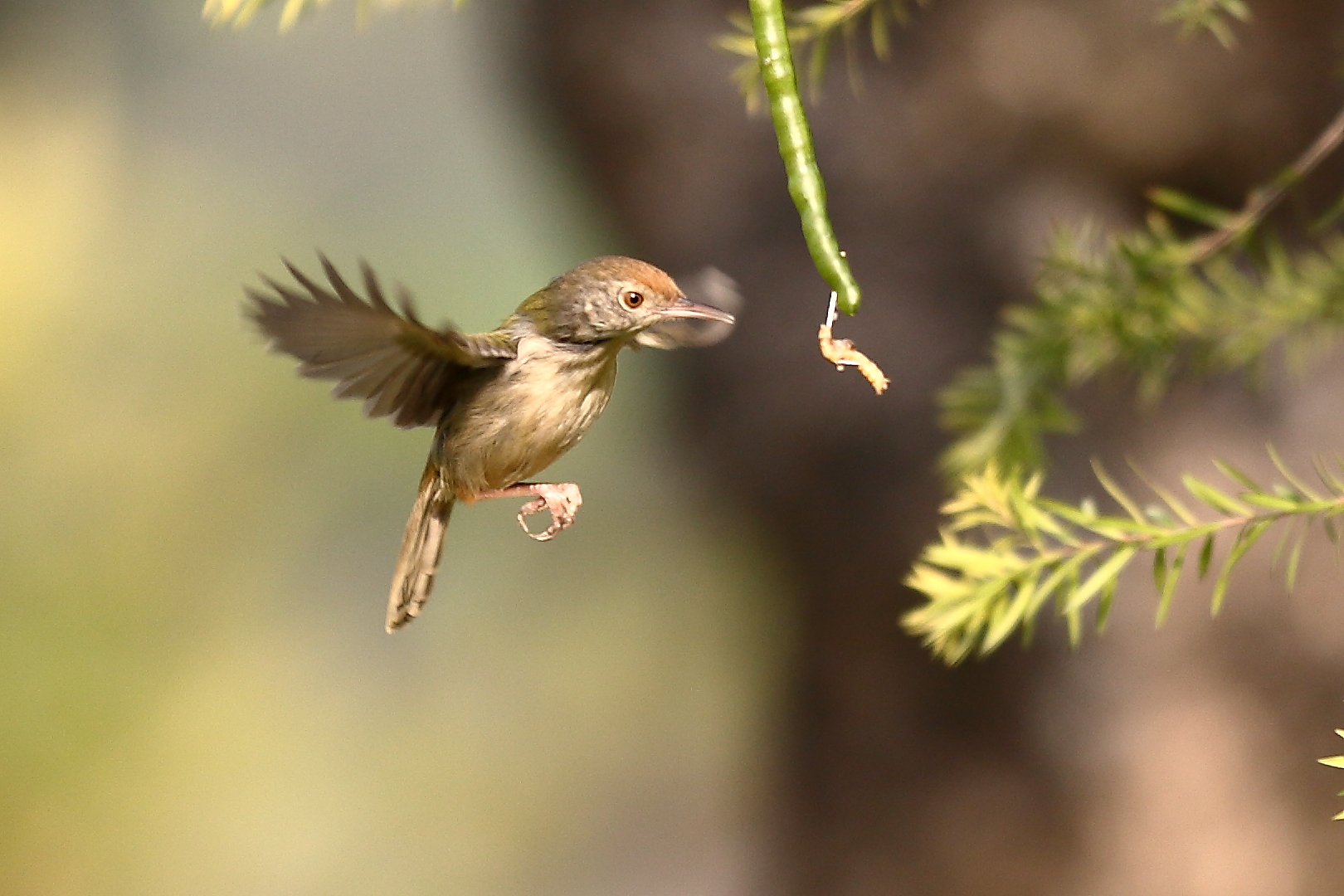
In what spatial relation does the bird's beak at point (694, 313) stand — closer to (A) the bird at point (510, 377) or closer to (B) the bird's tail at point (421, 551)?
(A) the bird at point (510, 377)

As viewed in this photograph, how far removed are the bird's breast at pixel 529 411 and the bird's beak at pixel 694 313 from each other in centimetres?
3

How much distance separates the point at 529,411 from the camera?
0.37m

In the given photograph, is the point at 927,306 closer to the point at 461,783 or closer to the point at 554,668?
the point at 554,668

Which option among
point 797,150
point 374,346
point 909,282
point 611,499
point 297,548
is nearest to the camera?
point 797,150

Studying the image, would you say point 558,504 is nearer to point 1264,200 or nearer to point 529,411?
point 529,411

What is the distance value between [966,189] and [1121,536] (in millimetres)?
766

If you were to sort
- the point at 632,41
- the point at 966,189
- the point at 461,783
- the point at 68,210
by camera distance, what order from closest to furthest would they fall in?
the point at 632,41 < the point at 966,189 < the point at 68,210 < the point at 461,783

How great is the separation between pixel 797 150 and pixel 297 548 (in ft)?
6.43

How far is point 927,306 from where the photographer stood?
3.71 feet

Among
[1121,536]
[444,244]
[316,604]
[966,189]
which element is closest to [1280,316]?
[1121,536]

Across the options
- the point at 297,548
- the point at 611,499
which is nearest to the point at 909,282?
the point at 611,499

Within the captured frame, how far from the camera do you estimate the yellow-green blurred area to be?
1.86m

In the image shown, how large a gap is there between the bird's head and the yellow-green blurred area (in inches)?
50.5

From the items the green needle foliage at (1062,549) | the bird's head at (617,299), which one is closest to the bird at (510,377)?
the bird's head at (617,299)
